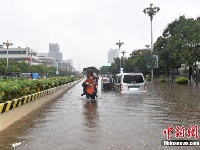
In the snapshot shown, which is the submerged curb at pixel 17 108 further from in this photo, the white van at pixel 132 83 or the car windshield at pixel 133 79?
the car windshield at pixel 133 79

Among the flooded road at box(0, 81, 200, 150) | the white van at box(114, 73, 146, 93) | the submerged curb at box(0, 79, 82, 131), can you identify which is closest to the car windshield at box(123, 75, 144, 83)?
the white van at box(114, 73, 146, 93)

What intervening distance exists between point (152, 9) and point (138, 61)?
703 inches

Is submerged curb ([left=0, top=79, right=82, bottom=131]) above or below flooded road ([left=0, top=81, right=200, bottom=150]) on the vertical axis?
above

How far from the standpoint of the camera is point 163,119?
1112 cm

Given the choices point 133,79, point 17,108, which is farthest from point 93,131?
point 133,79

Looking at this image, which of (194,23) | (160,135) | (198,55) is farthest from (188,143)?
(194,23)

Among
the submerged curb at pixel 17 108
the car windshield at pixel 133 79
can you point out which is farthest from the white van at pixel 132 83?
the submerged curb at pixel 17 108

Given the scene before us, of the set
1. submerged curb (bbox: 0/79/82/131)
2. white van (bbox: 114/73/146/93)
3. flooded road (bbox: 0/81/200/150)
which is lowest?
flooded road (bbox: 0/81/200/150)

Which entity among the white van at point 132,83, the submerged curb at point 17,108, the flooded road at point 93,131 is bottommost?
the flooded road at point 93,131

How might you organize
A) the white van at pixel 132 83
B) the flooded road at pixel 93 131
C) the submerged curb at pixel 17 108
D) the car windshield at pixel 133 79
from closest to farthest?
the flooded road at pixel 93 131, the submerged curb at pixel 17 108, the white van at pixel 132 83, the car windshield at pixel 133 79

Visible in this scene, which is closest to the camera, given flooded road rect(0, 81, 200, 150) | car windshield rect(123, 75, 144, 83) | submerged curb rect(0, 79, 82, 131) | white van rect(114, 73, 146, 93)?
flooded road rect(0, 81, 200, 150)

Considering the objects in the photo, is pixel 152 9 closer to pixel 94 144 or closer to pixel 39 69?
pixel 94 144

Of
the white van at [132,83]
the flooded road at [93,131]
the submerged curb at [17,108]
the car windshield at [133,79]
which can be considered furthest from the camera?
the car windshield at [133,79]

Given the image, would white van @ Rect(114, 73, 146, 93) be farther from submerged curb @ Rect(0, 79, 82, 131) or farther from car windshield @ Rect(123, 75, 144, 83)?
submerged curb @ Rect(0, 79, 82, 131)
